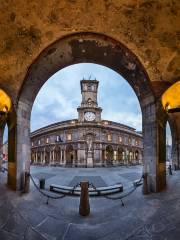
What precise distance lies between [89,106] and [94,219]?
3004cm

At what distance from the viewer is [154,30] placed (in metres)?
5.64

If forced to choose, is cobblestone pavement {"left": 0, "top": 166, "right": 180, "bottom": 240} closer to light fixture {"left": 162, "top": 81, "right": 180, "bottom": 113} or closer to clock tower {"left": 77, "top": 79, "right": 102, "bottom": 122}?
light fixture {"left": 162, "top": 81, "right": 180, "bottom": 113}

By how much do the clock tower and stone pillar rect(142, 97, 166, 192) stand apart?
27173mm

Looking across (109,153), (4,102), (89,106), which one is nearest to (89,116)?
(89,106)

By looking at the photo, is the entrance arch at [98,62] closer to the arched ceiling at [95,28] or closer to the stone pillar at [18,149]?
the stone pillar at [18,149]

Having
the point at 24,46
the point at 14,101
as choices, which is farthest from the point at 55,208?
the point at 24,46

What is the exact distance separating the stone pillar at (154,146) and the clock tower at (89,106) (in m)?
27.2

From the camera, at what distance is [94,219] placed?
473cm

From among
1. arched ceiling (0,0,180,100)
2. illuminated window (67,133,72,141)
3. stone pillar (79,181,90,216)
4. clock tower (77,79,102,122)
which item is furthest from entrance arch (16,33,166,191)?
illuminated window (67,133,72,141)

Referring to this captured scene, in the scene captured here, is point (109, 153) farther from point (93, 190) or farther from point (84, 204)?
point (84, 204)

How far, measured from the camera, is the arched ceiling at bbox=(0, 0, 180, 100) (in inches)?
202

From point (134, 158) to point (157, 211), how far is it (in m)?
39.7

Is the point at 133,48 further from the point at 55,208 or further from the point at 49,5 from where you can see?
the point at 55,208

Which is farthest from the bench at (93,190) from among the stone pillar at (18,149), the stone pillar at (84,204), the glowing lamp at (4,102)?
the glowing lamp at (4,102)
